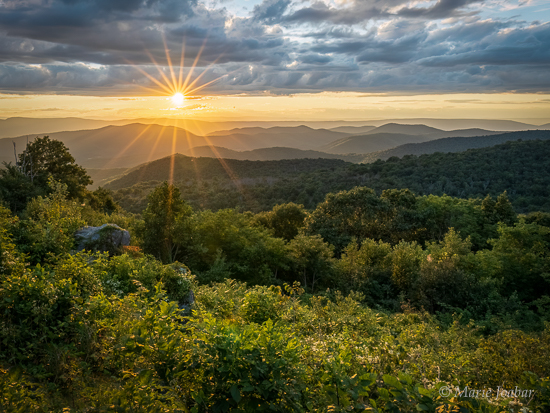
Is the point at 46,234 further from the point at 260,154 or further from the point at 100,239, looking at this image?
the point at 260,154

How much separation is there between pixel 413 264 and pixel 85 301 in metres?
18.6

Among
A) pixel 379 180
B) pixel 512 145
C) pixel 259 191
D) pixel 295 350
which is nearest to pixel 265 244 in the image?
pixel 295 350

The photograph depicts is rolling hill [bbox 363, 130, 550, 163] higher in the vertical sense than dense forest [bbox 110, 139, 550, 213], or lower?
higher

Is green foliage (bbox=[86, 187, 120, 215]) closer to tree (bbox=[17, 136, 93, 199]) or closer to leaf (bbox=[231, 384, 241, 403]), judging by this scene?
tree (bbox=[17, 136, 93, 199])

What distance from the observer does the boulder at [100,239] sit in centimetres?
1077

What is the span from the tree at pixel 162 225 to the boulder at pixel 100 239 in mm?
5151

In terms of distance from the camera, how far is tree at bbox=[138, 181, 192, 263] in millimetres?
17406

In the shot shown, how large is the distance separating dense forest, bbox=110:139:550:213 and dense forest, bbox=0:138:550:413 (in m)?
18.3

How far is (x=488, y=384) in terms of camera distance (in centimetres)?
577

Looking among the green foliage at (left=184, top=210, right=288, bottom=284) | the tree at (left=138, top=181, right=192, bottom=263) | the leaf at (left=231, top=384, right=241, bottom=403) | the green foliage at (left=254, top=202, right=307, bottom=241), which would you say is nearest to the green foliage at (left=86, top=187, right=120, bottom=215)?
the tree at (left=138, top=181, right=192, bottom=263)

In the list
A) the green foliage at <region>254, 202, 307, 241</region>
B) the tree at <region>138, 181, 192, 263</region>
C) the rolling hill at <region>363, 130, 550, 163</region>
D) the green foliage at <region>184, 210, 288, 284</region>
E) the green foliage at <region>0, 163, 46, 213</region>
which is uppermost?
the rolling hill at <region>363, 130, 550, 163</region>

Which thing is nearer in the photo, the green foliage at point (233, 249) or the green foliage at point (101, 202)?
the green foliage at point (233, 249)

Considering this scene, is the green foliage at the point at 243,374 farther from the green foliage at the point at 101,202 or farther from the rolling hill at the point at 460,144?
the rolling hill at the point at 460,144

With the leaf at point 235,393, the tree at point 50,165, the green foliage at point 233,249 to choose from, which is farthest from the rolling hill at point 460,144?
the leaf at point 235,393
